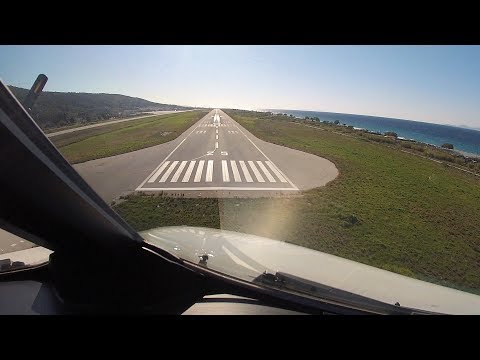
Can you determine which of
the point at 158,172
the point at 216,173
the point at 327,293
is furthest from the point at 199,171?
the point at 327,293

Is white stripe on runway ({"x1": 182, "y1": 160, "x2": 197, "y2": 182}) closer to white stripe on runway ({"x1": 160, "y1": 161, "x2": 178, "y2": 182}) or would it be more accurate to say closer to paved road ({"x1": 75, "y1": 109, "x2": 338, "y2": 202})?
paved road ({"x1": 75, "y1": 109, "x2": 338, "y2": 202})

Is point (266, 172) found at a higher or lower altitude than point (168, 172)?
higher

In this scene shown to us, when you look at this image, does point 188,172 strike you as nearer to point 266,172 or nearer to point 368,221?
point 266,172

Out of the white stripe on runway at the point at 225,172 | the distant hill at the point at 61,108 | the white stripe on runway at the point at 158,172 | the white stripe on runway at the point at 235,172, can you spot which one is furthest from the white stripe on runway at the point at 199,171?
the distant hill at the point at 61,108

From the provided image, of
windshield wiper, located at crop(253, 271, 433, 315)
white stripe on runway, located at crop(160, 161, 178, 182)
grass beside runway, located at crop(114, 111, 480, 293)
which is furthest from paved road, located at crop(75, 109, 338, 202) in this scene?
windshield wiper, located at crop(253, 271, 433, 315)

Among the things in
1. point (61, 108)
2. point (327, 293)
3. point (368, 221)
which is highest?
point (61, 108)

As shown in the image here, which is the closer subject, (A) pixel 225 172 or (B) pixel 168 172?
(B) pixel 168 172
